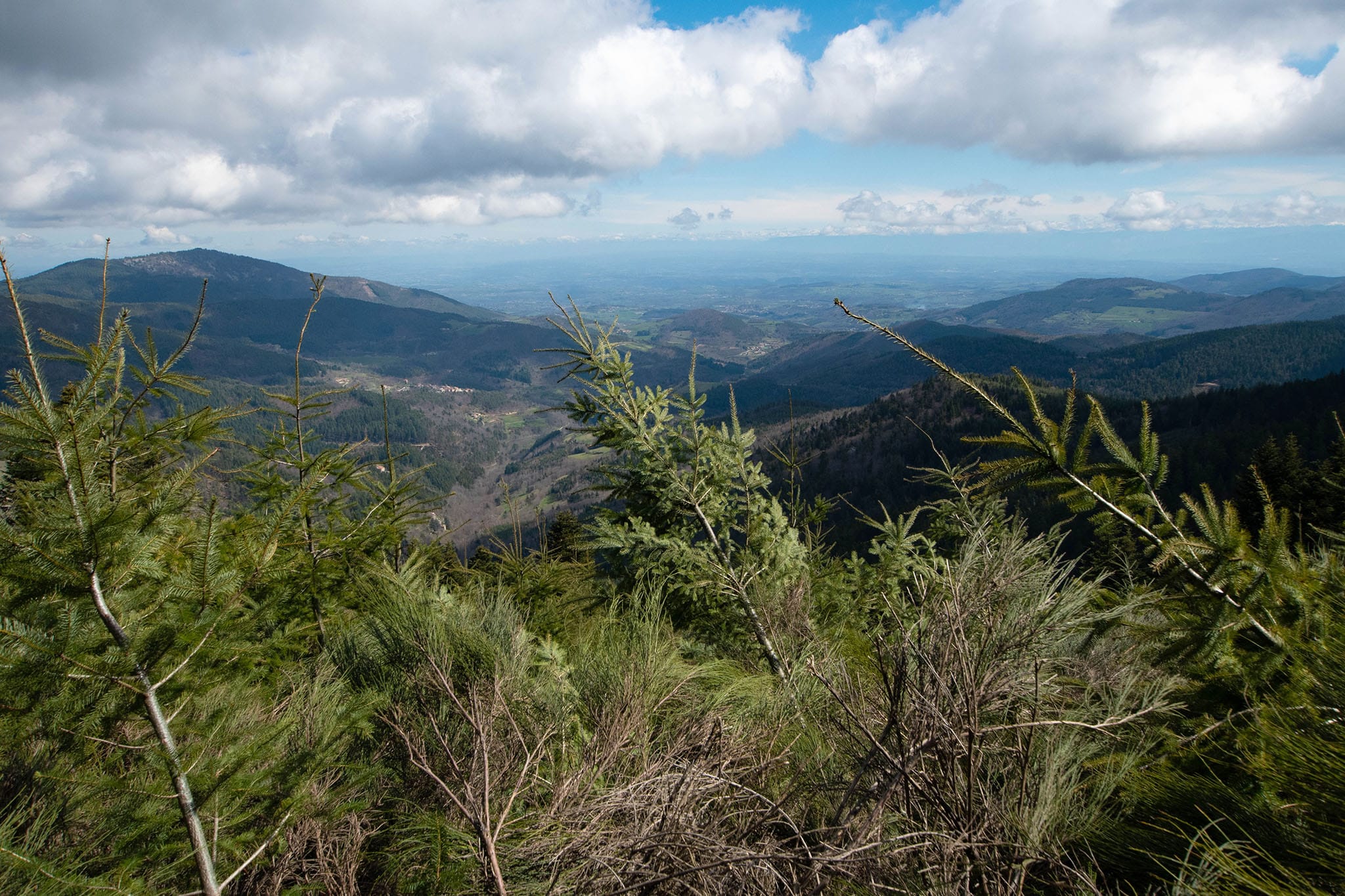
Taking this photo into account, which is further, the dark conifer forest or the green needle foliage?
the green needle foliage

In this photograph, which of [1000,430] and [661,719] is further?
[1000,430]

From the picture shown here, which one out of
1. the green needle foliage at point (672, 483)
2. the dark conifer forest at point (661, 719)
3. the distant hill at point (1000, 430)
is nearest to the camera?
the dark conifer forest at point (661, 719)

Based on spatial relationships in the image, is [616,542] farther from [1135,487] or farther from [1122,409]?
[1122,409]

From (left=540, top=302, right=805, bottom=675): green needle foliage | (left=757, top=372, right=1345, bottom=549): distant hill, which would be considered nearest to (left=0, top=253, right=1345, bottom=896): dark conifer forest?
(left=540, top=302, right=805, bottom=675): green needle foliage

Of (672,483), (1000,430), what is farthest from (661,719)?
(1000,430)

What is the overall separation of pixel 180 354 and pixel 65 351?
1.25 m

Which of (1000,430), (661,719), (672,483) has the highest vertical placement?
(672,483)

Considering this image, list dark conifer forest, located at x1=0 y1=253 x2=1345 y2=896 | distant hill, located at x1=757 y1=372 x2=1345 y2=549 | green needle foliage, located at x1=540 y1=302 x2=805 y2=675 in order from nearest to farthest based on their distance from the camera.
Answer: dark conifer forest, located at x1=0 y1=253 x2=1345 y2=896, green needle foliage, located at x1=540 y1=302 x2=805 y2=675, distant hill, located at x1=757 y1=372 x2=1345 y2=549

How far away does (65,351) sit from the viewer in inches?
169

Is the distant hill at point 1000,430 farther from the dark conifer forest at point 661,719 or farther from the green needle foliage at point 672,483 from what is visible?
the dark conifer forest at point 661,719

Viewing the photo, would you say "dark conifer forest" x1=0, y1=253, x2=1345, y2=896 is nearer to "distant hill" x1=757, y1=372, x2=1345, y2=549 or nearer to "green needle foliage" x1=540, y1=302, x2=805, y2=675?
"green needle foliage" x1=540, y1=302, x2=805, y2=675

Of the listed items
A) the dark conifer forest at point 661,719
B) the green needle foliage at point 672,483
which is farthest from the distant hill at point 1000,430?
the dark conifer forest at point 661,719

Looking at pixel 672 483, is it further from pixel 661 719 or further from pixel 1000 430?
pixel 1000 430

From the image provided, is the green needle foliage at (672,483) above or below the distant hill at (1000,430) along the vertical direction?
above
